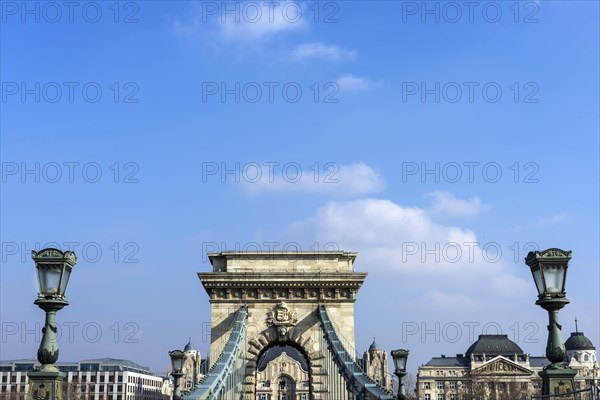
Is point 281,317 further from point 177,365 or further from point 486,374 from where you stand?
point 486,374

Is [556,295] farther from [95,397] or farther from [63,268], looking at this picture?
[95,397]

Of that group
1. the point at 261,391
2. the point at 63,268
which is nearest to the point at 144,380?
the point at 261,391

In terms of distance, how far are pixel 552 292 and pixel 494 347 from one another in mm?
154549

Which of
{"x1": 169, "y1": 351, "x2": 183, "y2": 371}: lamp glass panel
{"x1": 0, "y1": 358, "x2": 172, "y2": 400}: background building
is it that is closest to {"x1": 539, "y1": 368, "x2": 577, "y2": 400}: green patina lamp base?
{"x1": 169, "y1": 351, "x2": 183, "y2": 371}: lamp glass panel

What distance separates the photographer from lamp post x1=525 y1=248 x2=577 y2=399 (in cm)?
1308

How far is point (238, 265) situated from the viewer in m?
41.3

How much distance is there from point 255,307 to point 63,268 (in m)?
26.4

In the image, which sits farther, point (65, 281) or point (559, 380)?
point (65, 281)

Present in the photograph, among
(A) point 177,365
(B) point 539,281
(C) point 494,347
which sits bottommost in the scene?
(A) point 177,365

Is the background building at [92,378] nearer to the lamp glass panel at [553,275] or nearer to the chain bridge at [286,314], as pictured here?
the chain bridge at [286,314]

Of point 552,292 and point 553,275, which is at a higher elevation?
point 553,275

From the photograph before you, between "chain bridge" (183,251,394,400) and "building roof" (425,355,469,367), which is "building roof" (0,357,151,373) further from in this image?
"chain bridge" (183,251,394,400)

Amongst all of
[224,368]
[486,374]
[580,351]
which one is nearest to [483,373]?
[486,374]

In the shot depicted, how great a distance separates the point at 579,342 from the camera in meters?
175
